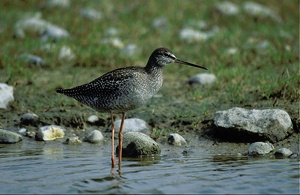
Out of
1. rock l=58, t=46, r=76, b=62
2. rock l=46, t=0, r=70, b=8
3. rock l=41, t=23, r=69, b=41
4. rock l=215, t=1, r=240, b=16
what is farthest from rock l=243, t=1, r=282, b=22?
rock l=58, t=46, r=76, b=62

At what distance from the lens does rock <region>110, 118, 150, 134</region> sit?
9.62 meters

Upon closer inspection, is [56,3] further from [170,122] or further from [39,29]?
[170,122]

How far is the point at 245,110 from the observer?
916 cm

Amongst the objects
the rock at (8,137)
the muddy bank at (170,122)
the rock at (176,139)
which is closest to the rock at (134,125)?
the muddy bank at (170,122)

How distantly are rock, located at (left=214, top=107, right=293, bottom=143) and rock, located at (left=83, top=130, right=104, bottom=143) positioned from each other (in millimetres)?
1862

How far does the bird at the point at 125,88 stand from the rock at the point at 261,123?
1272 mm

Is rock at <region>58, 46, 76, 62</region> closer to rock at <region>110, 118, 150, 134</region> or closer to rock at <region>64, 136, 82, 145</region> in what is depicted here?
rock at <region>110, 118, 150, 134</region>

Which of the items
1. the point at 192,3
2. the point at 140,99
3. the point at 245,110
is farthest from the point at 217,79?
the point at 192,3

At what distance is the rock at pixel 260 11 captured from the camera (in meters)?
16.4

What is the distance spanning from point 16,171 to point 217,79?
16.1ft

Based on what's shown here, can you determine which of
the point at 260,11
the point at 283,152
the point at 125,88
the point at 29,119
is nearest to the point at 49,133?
Result: the point at 29,119

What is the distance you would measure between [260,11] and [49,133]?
8.91m

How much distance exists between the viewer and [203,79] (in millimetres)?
11227

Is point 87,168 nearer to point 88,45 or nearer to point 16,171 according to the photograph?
point 16,171
